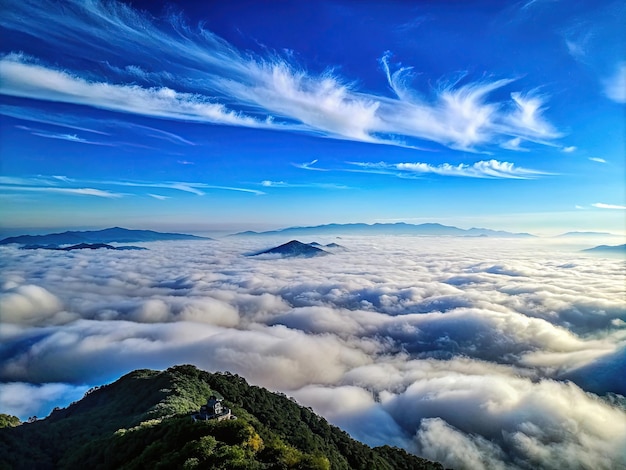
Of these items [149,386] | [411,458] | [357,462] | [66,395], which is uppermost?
[149,386]

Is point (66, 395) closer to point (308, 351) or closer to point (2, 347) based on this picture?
point (2, 347)

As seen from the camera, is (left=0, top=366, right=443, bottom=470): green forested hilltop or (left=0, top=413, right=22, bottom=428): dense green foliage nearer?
(left=0, top=366, right=443, bottom=470): green forested hilltop

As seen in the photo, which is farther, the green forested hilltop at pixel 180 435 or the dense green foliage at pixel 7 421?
the dense green foliage at pixel 7 421

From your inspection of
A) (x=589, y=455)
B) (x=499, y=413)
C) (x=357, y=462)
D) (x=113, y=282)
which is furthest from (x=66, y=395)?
(x=113, y=282)

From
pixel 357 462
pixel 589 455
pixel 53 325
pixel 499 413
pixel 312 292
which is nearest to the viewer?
pixel 357 462

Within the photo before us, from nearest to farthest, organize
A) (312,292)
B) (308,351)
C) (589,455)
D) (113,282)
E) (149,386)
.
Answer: (149,386)
(589,455)
(308,351)
(312,292)
(113,282)

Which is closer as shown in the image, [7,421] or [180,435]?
[180,435]

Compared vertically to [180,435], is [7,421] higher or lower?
lower

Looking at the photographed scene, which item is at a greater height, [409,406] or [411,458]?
[411,458]
